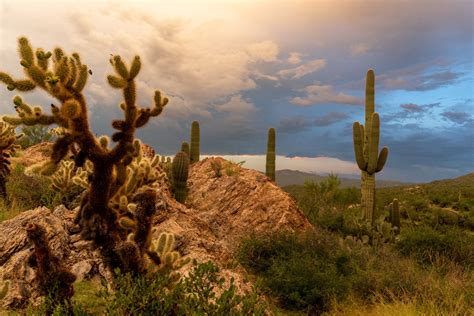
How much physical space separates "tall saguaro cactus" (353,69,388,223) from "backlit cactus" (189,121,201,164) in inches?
297

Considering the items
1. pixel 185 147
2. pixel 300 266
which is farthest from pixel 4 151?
pixel 300 266

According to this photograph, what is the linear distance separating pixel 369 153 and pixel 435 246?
5.50 meters

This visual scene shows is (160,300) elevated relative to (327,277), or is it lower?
elevated

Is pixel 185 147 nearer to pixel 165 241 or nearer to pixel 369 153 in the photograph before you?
pixel 369 153

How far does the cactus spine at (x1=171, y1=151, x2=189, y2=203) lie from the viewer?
14039mm

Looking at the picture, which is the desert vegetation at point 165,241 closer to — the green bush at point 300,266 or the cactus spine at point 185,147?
the green bush at point 300,266

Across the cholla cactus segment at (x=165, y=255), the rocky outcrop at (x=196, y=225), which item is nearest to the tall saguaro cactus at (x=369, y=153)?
the rocky outcrop at (x=196, y=225)

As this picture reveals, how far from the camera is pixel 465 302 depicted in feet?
24.0

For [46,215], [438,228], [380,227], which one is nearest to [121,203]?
[46,215]

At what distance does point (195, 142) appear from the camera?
831 inches

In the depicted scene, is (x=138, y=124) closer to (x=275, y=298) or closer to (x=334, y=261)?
(x=275, y=298)

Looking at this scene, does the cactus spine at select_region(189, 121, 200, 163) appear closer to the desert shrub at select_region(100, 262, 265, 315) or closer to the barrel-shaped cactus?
the barrel-shaped cactus

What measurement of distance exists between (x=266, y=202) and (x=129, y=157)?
8806 mm

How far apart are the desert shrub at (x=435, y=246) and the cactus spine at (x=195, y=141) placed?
10.3 m
